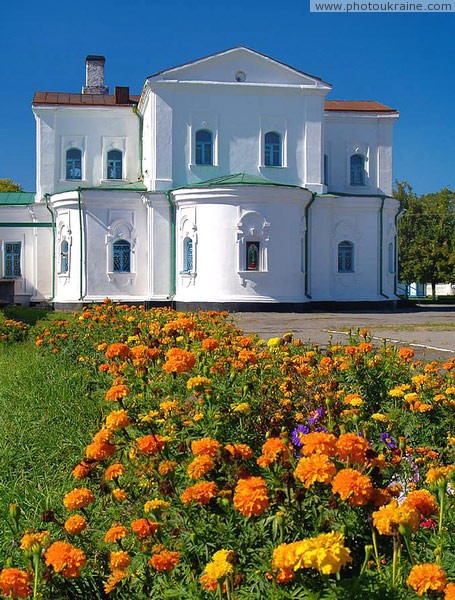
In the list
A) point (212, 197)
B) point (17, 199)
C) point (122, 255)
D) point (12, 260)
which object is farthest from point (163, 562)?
point (17, 199)

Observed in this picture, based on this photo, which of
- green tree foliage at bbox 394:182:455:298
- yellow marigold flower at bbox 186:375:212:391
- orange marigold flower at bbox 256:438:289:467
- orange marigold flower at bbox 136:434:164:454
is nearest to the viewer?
orange marigold flower at bbox 256:438:289:467

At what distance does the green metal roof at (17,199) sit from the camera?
30.1 metres

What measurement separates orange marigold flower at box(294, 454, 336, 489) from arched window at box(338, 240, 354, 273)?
26338 mm

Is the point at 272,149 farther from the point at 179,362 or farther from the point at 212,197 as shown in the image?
the point at 179,362

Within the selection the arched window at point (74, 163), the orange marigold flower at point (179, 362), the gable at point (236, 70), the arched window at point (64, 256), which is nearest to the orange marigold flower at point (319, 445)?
the orange marigold flower at point (179, 362)

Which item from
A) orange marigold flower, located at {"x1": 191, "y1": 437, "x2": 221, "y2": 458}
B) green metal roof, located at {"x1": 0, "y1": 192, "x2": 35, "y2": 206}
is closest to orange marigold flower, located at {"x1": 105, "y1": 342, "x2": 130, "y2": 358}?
orange marigold flower, located at {"x1": 191, "y1": 437, "x2": 221, "y2": 458}

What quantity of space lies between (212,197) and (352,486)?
23272 millimetres

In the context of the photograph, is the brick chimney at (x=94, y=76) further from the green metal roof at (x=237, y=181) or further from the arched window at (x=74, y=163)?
the green metal roof at (x=237, y=181)

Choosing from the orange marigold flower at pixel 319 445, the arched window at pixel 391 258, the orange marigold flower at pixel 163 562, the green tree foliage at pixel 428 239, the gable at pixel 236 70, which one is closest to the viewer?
the orange marigold flower at pixel 163 562

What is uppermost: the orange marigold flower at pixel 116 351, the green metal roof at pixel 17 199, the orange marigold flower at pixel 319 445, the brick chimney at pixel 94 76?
the brick chimney at pixel 94 76

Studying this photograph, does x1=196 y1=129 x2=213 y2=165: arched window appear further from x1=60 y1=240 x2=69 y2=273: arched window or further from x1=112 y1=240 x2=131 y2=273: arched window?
x1=60 y1=240 x2=69 y2=273: arched window

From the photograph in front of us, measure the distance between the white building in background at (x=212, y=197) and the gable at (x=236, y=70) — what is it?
0.04m

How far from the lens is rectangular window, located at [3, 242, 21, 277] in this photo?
96.3 feet

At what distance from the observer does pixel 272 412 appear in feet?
13.5
